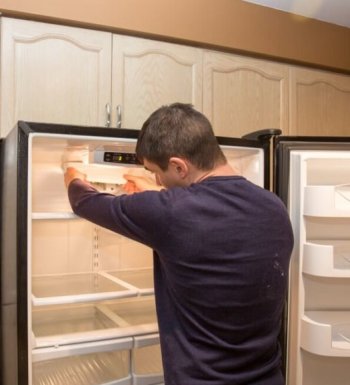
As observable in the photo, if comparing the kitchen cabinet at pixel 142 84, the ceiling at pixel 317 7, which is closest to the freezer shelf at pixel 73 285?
the kitchen cabinet at pixel 142 84

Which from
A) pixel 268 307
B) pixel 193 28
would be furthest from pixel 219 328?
pixel 193 28

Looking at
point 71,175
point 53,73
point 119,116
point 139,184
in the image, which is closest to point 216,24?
point 119,116

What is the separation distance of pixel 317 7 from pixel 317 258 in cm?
119

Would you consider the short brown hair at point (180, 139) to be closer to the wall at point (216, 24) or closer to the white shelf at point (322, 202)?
the white shelf at point (322, 202)

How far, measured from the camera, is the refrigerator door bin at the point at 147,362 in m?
1.24

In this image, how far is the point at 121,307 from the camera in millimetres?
1640

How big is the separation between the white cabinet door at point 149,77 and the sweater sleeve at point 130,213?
1.95 ft

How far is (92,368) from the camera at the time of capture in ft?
4.65

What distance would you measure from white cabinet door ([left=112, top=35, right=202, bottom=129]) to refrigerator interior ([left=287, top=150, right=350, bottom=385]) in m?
0.61

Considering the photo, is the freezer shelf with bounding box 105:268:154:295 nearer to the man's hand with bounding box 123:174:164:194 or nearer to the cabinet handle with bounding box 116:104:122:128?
the man's hand with bounding box 123:174:164:194

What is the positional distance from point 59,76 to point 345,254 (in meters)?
1.19

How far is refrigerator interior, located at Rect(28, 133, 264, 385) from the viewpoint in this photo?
1155mm

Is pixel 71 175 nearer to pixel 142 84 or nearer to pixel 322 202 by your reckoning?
pixel 142 84

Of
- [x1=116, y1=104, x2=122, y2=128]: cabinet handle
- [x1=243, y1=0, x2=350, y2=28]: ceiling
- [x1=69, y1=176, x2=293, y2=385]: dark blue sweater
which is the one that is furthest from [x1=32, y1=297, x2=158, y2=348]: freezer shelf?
[x1=243, y1=0, x2=350, y2=28]: ceiling
